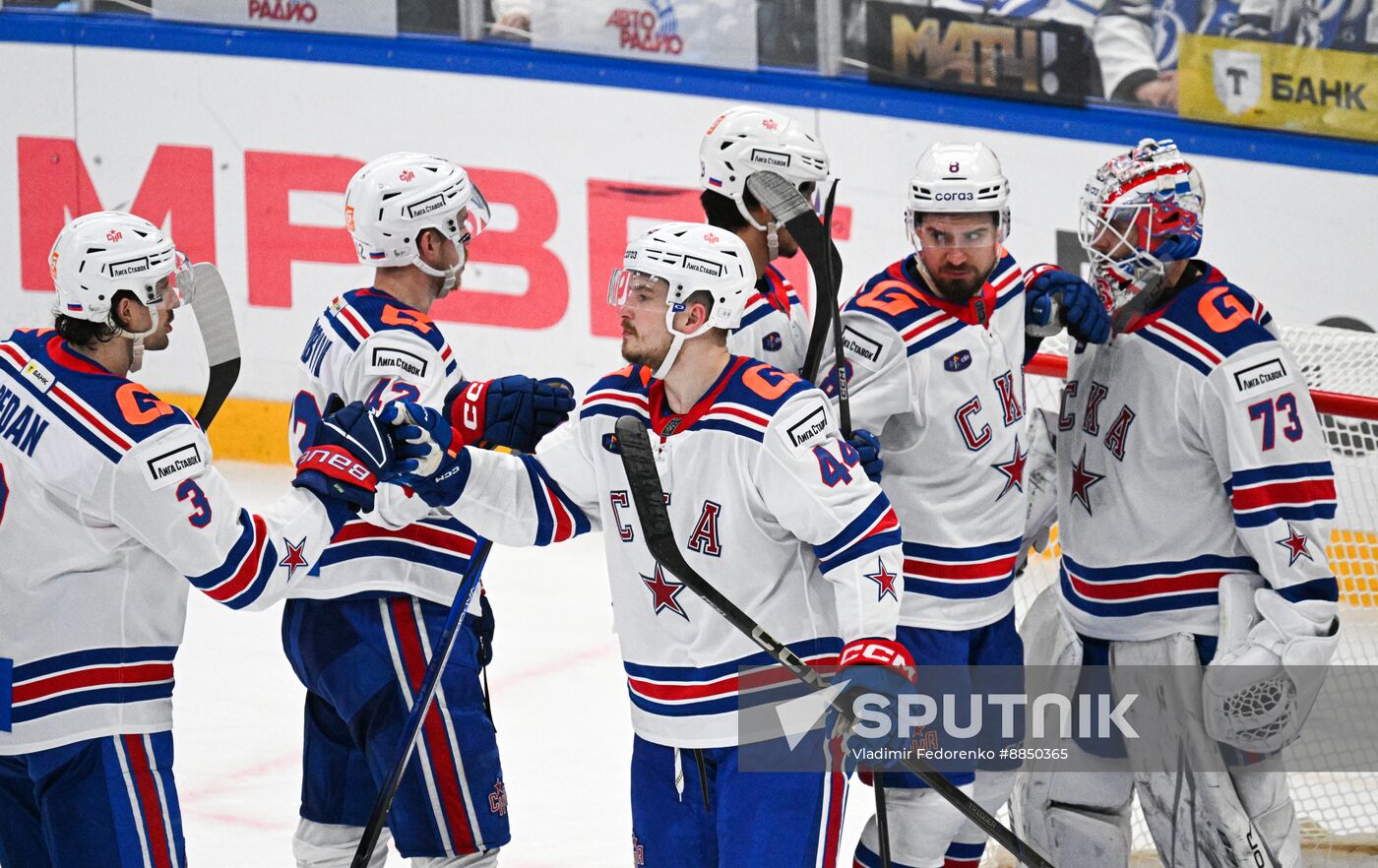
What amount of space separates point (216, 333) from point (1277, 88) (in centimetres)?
444

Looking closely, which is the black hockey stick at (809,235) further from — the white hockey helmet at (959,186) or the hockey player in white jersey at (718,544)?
the hockey player in white jersey at (718,544)

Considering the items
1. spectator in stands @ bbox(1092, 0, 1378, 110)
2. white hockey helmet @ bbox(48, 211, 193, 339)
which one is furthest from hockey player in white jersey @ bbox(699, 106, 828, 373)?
spectator in stands @ bbox(1092, 0, 1378, 110)

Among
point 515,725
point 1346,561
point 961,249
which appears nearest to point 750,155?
point 961,249

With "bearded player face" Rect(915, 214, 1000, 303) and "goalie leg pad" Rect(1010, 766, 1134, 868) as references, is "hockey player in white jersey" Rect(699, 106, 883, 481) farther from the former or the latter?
"goalie leg pad" Rect(1010, 766, 1134, 868)

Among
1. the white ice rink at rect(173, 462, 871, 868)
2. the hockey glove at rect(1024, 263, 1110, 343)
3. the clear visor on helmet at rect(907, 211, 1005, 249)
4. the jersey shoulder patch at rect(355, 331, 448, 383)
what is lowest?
the white ice rink at rect(173, 462, 871, 868)

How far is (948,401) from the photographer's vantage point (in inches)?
138

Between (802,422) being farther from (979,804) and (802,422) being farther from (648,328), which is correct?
(979,804)

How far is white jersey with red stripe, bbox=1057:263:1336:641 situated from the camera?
10.7ft

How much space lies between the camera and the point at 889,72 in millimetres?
6738

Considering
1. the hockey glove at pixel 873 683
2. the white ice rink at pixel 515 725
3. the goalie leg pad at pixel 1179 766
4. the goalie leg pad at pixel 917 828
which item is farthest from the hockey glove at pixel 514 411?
the white ice rink at pixel 515 725

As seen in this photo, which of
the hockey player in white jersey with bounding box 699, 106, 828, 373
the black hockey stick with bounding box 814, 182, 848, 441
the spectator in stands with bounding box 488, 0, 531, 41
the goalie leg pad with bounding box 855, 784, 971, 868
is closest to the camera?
the black hockey stick with bounding box 814, 182, 848, 441

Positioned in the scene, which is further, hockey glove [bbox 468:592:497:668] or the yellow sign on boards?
the yellow sign on boards

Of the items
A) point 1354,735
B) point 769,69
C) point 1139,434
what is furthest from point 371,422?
point 769,69

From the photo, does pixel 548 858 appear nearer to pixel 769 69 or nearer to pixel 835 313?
pixel 835 313
